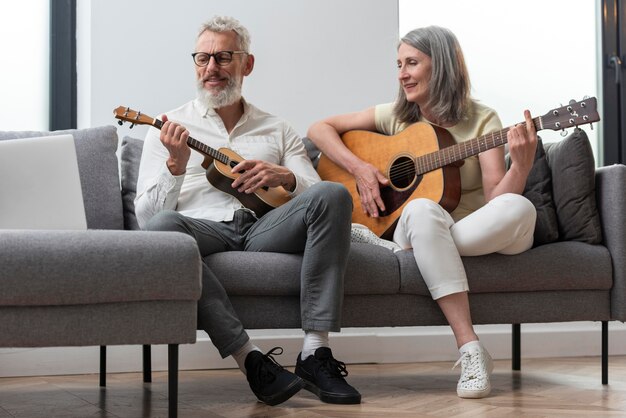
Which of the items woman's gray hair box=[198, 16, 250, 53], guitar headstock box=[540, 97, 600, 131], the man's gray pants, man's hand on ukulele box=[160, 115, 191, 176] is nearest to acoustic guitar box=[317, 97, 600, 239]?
guitar headstock box=[540, 97, 600, 131]

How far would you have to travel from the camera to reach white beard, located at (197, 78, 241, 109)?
2.61 meters

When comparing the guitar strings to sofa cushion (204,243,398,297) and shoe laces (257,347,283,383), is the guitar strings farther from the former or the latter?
shoe laces (257,347,283,383)

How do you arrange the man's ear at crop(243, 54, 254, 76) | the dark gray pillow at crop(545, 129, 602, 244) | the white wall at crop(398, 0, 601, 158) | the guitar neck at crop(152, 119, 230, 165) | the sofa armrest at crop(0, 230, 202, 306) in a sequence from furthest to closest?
1. the white wall at crop(398, 0, 601, 158)
2. the man's ear at crop(243, 54, 254, 76)
3. the dark gray pillow at crop(545, 129, 602, 244)
4. the guitar neck at crop(152, 119, 230, 165)
5. the sofa armrest at crop(0, 230, 202, 306)

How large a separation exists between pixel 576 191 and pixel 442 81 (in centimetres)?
53

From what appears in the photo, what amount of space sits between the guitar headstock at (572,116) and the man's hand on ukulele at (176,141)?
3.28ft

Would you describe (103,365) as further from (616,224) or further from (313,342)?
(616,224)

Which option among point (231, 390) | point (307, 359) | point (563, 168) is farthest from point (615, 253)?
point (231, 390)

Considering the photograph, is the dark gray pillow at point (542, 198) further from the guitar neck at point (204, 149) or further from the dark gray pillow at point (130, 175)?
the dark gray pillow at point (130, 175)

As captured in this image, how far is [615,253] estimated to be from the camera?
8.29 feet

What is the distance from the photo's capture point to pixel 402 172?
2619 millimetres

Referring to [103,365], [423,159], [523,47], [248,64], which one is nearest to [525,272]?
[423,159]

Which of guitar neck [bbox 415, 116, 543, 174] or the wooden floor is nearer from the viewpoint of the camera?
the wooden floor

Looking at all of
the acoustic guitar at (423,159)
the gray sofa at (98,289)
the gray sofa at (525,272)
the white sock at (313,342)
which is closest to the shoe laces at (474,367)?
the gray sofa at (525,272)

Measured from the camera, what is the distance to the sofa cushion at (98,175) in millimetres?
2586
